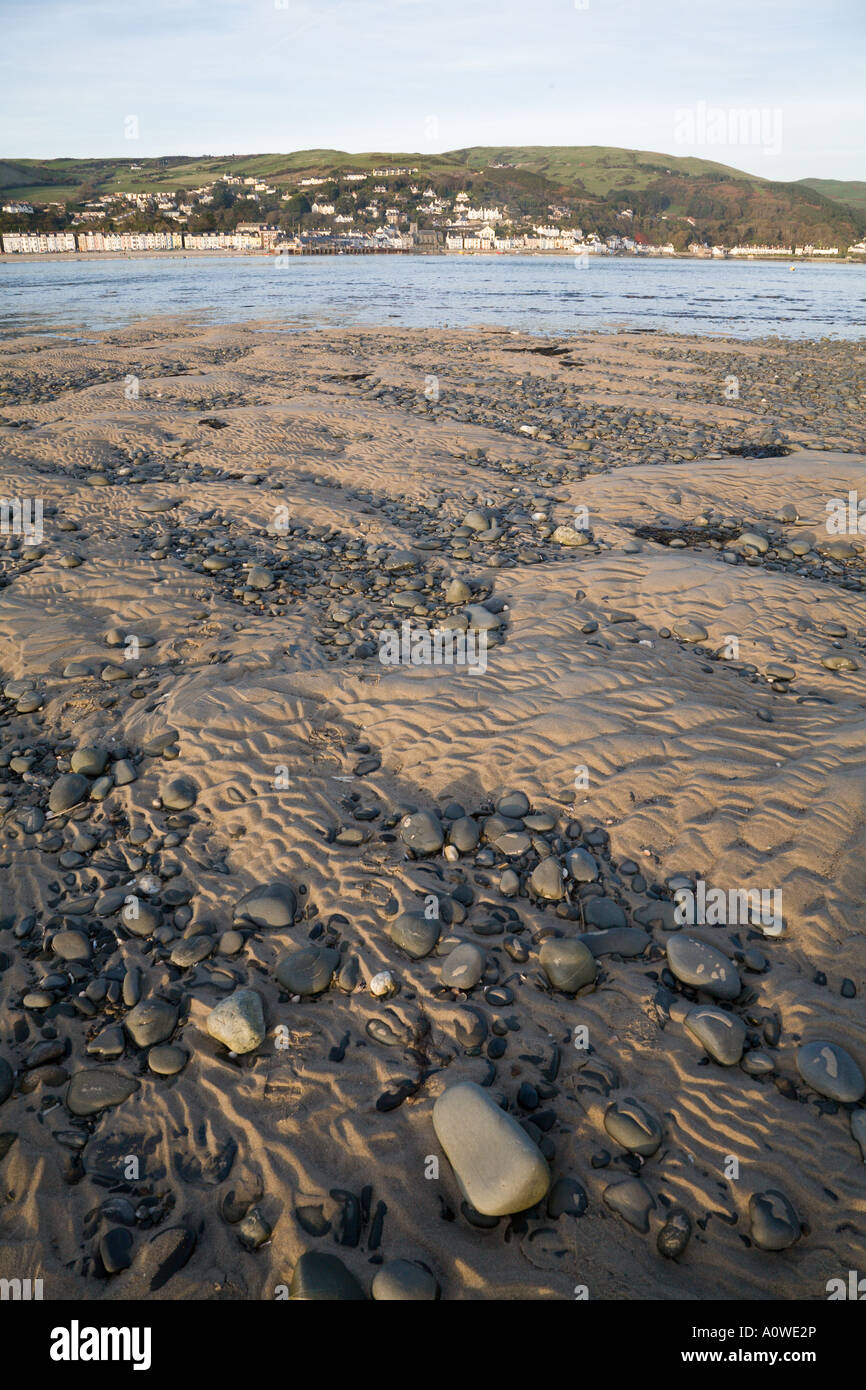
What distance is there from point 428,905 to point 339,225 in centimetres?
16193

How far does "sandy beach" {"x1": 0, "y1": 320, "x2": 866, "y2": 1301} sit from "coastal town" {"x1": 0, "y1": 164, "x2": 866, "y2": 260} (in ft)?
413

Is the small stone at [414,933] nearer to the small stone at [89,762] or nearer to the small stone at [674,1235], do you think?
the small stone at [674,1235]

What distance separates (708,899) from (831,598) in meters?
4.55

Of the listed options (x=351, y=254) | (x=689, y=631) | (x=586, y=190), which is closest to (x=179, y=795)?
(x=689, y=631)

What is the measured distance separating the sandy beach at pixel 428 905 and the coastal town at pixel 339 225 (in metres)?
126

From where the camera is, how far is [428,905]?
12.4ft

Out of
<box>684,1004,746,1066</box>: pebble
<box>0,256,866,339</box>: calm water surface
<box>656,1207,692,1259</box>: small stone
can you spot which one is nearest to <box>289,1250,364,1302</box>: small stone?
<box>656,1207,692,1259</box>: small stone

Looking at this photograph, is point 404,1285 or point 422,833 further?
point 422,833

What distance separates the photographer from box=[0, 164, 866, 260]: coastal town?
367 feet

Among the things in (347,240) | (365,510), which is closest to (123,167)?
(347,240)

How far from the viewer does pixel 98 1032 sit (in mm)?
3199

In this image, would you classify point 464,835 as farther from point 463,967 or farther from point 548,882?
point 463,967

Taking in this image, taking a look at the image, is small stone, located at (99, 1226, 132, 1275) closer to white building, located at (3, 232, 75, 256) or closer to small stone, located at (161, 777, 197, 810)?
small stone, located at (161, 777, 197, 810)

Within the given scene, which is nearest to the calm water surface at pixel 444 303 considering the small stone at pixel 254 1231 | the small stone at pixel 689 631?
the small stone at pixel 689 631
